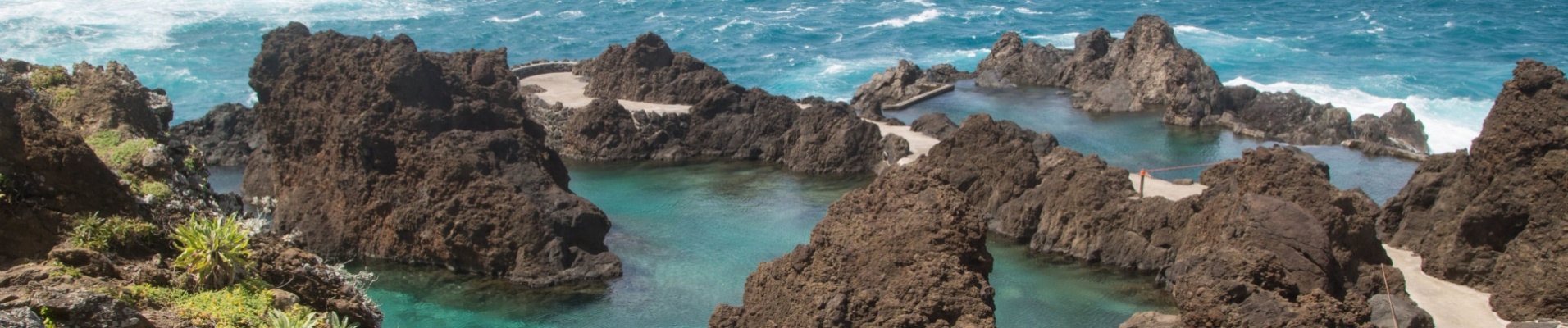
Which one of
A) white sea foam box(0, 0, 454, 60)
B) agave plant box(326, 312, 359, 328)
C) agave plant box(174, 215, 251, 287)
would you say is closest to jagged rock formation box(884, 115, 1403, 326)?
agave plant box(326, 312, 359, 328)

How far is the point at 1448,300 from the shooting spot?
29156 mm

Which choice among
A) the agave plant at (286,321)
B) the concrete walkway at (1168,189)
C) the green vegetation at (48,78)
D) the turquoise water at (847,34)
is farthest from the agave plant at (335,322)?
the turquoise water at (847,34)

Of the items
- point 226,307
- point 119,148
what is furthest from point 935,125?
point 226,307

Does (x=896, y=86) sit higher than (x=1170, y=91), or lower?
lower

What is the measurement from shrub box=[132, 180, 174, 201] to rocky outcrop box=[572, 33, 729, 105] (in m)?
38.0

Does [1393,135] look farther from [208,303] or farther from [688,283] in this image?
[208,303]

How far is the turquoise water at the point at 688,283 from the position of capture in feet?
103

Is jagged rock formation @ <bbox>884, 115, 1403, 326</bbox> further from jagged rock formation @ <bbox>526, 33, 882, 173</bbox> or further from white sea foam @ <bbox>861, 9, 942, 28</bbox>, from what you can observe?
white sea foam @ <bbox>861, 9, 942, 28</bbox>

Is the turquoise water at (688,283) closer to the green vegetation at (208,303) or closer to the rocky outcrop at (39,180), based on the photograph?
the rocky outcrop at (39,180)

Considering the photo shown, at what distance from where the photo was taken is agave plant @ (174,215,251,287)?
48.1ft

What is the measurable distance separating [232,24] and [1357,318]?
88.2 m

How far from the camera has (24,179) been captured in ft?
50.8

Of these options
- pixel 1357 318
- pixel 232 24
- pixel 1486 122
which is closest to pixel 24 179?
pixel 1357 318

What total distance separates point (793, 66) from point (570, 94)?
86.4 feet
